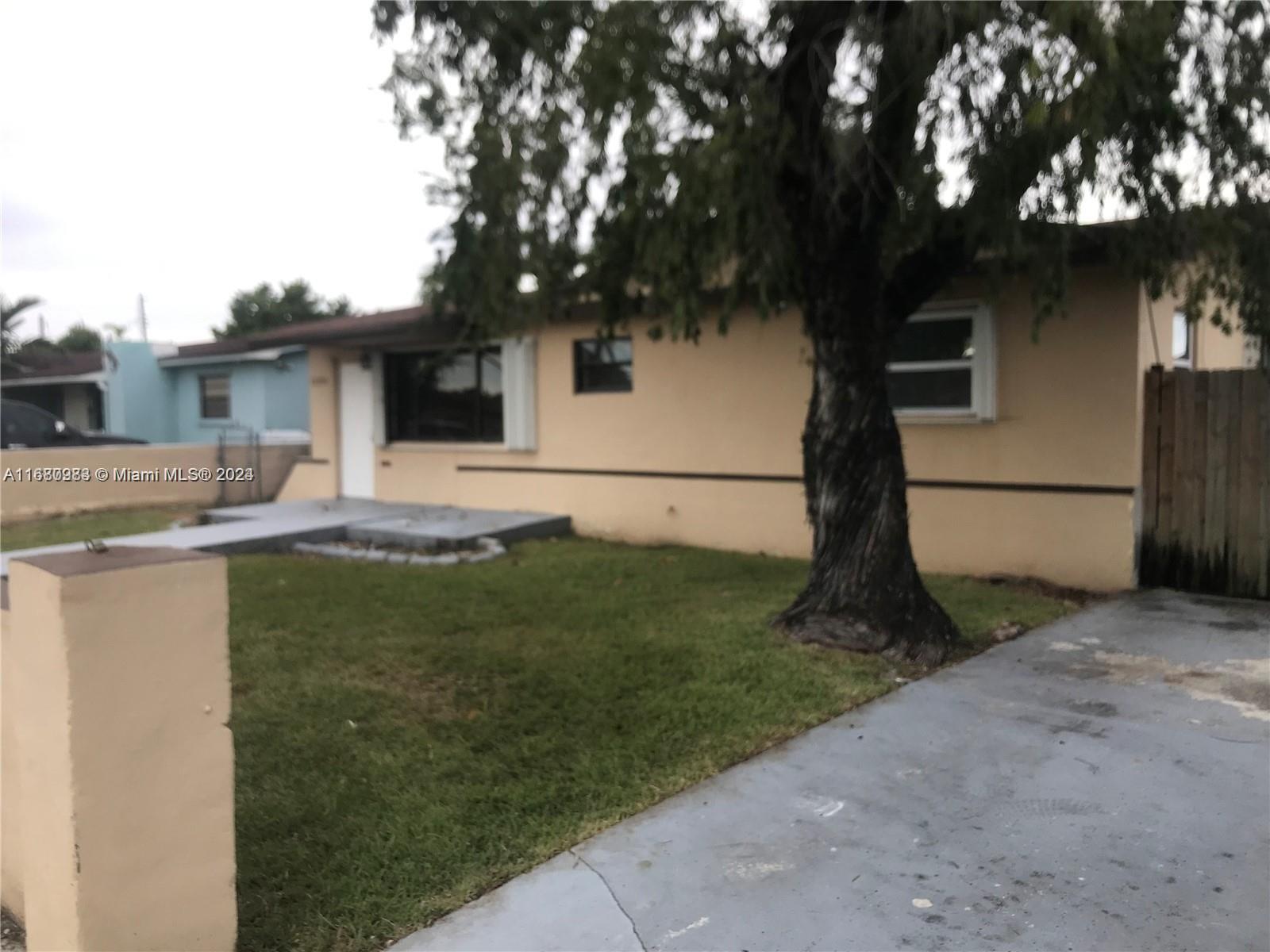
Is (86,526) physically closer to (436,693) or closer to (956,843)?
(436,693)

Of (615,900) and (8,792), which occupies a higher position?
(8,792)

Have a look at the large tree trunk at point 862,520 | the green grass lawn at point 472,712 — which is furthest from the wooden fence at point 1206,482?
the large tree trunk at point 862,520

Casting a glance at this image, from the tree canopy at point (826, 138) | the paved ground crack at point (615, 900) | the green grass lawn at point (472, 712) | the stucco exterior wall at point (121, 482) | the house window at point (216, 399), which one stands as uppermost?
the tree canopy at point (826, 138)

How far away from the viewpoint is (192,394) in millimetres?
17062

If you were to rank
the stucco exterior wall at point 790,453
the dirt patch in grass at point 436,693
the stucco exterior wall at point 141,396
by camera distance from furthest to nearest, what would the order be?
the stucco exterior wall at point 141,396, the stucco exterior wall at point 790,453, the dirt patch in grass at point 436,693

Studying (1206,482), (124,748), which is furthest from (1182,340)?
(124,748)

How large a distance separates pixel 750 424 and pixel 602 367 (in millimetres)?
2373

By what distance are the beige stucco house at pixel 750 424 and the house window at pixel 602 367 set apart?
0.09 ft

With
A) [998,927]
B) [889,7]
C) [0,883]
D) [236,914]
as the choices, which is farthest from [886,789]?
[889,7]

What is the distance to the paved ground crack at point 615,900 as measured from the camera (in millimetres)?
3310

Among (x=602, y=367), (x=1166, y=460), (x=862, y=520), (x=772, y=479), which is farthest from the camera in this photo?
(x=602, y=367)

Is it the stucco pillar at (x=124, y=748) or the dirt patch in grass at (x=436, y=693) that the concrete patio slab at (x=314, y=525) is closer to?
the dirt patch in grass at (x=436, y=693)

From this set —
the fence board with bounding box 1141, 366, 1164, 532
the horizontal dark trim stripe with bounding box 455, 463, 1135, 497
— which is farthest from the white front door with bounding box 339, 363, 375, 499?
the fence board with bounding box 1141, 366, 1164, 532

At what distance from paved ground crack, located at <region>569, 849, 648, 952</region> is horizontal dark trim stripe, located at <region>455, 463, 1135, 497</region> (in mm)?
6486
